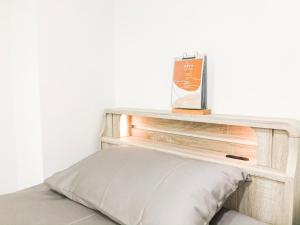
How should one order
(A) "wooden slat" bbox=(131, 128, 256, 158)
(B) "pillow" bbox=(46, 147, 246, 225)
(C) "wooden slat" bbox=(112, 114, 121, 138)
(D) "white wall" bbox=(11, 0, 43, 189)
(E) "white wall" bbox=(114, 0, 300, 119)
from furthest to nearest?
1. (C) "wooden slat" bbox=(112, 114, 121, 138)
2. (D) "white wall" bbox=(11, 0, 43, 189)
3. (A) "wooden slat" bbox=(131, 128, 256, 158)
4. (E) "white wall" bbox=(114, 0, 300, 119)
5. (B) "pillow" bbox=(46, 147, 246, 225)

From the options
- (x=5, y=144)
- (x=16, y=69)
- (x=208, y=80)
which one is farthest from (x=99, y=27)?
(x=5, y=144)

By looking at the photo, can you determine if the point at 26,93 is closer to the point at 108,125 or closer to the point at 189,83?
the point at 108,125

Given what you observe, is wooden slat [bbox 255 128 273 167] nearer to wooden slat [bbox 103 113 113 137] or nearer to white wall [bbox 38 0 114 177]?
wooden slat [bbox 103 113 113 137]

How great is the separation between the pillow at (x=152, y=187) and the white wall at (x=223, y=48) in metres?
0.38

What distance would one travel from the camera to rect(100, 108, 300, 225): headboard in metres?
1.03

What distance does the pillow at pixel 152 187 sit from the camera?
0.92 meters

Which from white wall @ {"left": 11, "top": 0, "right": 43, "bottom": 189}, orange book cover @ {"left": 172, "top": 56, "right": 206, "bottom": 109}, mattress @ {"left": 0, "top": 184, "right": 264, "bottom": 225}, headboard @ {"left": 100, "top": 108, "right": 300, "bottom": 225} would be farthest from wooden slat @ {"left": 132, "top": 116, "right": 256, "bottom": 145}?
white wall @ {"left": 11, "top": 0, "right": 43, "bottom": 189}

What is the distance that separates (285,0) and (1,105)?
1.67 m

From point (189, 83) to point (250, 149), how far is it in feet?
1.40

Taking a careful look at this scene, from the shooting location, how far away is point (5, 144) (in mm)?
1777

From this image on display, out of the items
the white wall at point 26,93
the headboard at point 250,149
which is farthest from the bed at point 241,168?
the white wall at point 26,93

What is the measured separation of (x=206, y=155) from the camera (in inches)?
50.9

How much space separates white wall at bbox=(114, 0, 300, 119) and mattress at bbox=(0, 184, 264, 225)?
18.8 inches

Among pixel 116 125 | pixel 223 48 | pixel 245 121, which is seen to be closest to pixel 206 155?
pixel 245 121
